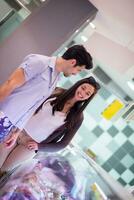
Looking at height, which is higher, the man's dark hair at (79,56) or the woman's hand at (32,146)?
the man's dark hair at (79,56)

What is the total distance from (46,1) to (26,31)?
1.26 ft

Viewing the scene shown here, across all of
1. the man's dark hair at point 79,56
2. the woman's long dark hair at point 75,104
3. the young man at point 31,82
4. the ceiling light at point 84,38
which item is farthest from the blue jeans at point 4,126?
the ceiling light at point 84,38

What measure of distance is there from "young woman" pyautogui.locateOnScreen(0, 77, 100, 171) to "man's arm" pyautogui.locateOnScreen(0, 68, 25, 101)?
0.44 m

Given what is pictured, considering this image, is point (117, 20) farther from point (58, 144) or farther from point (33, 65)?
point (33, 65)

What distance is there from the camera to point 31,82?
85.3 inches

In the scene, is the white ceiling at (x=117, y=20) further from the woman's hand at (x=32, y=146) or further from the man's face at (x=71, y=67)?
the woman's hand at (x=32, y=146)

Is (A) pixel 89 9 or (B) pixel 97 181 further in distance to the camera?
(A) pixel 89 9

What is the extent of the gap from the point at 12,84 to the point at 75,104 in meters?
0.58

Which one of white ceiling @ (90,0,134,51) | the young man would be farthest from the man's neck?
white ceiling @ (90,0,134,51)

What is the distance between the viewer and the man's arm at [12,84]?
200 cm

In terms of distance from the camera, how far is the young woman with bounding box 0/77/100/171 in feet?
7.97

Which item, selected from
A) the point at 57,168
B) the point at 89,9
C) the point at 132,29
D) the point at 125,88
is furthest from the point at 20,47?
the point at 125,88

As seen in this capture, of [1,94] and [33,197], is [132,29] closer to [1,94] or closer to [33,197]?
[1,94]

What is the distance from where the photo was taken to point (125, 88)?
6156 mm
